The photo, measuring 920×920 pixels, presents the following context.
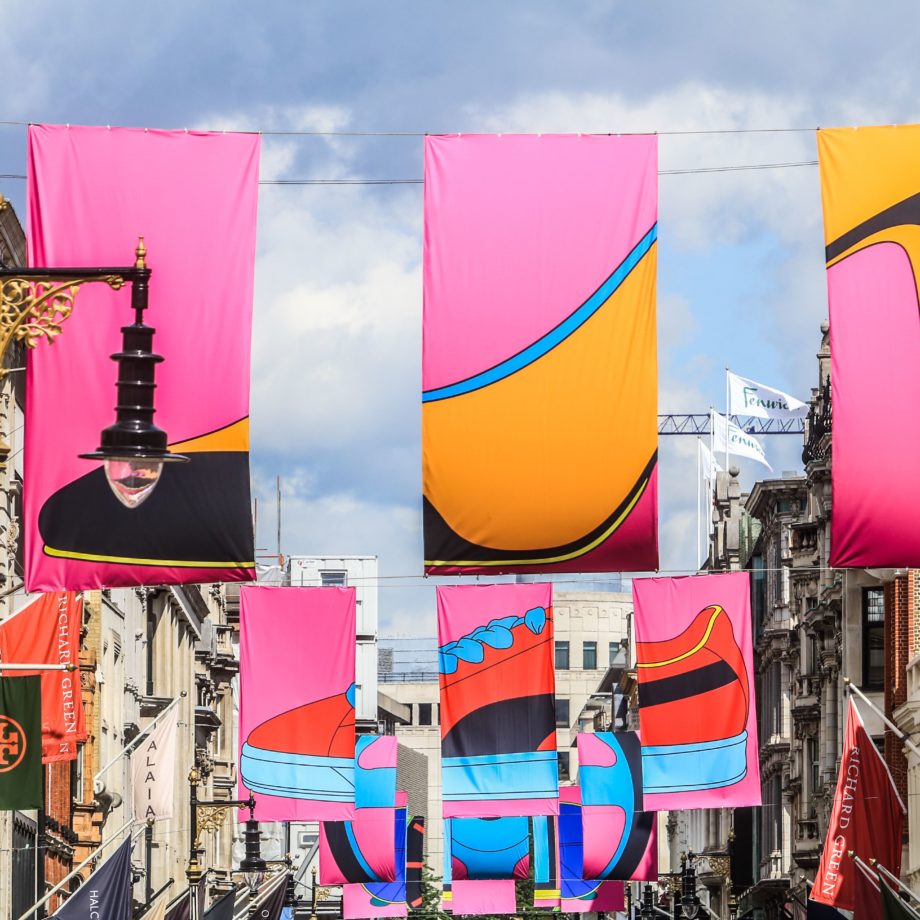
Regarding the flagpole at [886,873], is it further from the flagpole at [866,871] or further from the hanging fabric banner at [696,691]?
the hanging fabric banner at [696,691]

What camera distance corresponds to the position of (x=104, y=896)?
36.8 meters

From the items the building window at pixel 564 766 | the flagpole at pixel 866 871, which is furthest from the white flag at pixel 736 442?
the building window at pixel 564 766

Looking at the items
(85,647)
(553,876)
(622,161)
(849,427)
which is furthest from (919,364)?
(85,647)

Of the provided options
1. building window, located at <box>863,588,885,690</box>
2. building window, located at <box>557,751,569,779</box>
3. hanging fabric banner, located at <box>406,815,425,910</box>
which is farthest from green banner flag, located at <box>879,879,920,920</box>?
building window, located at <box>557,751,569,779</box>

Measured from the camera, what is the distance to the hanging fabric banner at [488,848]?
46.5 m

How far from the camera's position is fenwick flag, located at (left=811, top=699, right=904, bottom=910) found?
41344mm

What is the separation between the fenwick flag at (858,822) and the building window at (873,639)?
2295 centimetres

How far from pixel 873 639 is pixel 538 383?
39553mm

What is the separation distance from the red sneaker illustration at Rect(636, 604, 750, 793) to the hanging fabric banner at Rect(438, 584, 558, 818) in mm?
1824

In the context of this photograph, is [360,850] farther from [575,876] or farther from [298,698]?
[298,698]

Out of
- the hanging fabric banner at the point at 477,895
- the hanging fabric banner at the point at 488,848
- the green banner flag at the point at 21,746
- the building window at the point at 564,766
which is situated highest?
the green banner flag at the point at 21,746

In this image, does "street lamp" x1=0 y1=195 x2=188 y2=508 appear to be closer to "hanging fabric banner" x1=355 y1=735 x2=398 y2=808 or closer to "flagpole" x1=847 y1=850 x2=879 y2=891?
"flagpole" x1=847 y1=850 x2=879 y2=891

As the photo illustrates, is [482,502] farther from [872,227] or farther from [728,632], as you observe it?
[728,632]

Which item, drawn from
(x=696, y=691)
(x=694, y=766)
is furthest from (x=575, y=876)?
(x=696, y=691)
